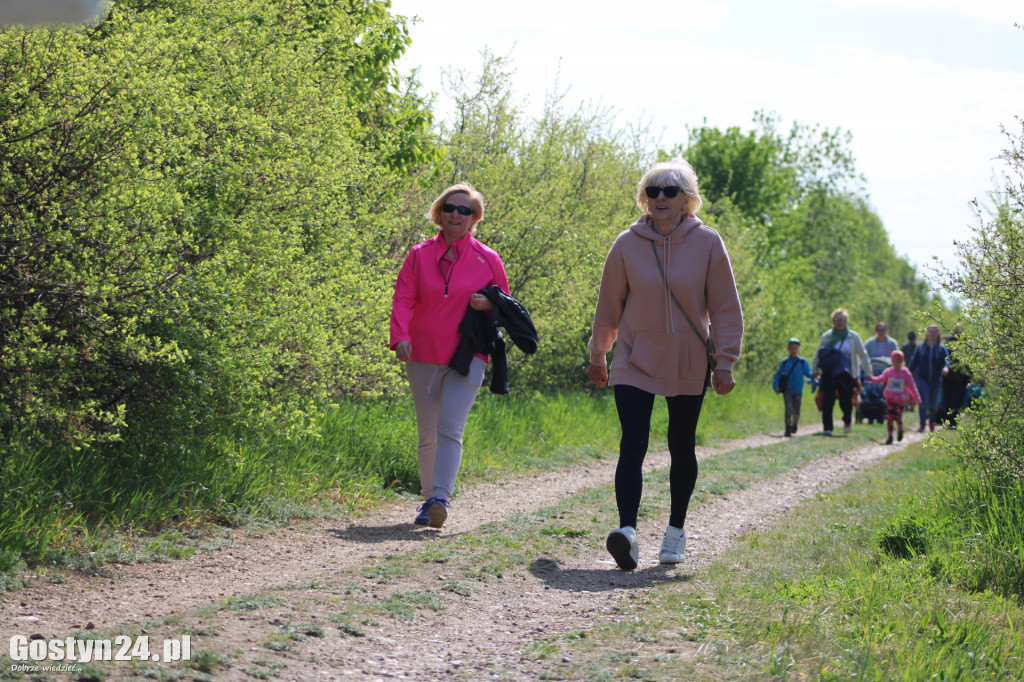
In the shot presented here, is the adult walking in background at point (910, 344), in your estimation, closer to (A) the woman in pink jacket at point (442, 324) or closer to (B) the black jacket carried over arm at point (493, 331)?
(B) the black jacket carried over arm at point (493, 331)

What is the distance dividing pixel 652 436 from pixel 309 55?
871cm

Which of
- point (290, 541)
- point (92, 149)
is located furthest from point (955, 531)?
point (92, 149)

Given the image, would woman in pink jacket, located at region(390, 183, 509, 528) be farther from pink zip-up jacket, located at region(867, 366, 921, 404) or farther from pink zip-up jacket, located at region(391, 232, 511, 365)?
pink zip-up jacket, located at region(867, 366, 921, 404)

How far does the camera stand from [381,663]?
13.1ft

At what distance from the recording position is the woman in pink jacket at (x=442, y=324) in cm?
704

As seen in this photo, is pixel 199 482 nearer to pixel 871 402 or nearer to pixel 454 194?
pixel 454 194

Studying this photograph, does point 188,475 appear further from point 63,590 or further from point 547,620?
point 547,620

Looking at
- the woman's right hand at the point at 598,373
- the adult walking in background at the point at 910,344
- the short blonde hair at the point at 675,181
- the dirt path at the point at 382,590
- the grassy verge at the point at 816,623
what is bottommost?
the dirt path at the point at 382,590

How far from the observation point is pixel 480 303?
7.02 metres

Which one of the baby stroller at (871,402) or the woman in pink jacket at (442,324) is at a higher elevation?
the woman in pink jacket at (442,324)

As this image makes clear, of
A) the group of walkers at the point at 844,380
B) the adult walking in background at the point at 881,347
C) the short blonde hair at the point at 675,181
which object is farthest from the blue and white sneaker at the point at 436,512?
the adult walking in background at the point at 881,347

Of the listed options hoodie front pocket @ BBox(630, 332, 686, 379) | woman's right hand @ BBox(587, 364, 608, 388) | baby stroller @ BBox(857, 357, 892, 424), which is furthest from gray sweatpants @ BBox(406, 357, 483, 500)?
baby stroller @ BBox(857, 357, 892, 424)

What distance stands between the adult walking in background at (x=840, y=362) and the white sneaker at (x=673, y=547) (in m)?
11.7

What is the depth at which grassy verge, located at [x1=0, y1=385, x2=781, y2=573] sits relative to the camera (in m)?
5.29
